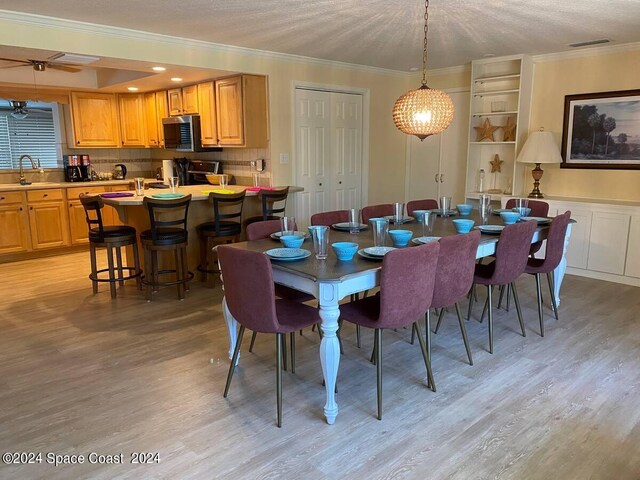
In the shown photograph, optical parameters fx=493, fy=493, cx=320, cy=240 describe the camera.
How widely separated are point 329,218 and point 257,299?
4.72 ft

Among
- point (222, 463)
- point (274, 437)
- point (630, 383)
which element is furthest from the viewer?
point (630, 383)

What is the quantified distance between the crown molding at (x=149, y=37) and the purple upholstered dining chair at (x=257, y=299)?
2759 mm

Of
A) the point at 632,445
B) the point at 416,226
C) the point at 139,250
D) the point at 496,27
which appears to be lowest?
the point at 632,445

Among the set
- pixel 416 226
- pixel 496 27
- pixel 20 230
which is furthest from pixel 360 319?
pixel 20 230

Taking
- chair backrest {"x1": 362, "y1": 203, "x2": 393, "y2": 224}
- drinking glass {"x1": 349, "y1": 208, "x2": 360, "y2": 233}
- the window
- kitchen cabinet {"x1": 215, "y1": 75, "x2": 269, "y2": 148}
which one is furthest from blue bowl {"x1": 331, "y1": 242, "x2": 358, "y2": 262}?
the window

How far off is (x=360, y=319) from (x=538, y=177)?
3.77 metres

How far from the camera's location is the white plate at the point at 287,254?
2.64 meters

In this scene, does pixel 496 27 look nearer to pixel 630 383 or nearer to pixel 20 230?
pixel 630 383

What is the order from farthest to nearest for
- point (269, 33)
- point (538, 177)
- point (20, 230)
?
point (20, 230), point (538, 177), point (269, 33)

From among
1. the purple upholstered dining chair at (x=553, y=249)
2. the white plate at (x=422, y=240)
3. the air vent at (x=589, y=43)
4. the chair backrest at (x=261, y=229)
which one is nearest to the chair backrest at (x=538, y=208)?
the purple upholstered dining chair at (x=553, y=249)

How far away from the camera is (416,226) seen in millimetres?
3656

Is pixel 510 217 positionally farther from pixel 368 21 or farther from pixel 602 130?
pixel 602 130

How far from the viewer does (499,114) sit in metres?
5.77

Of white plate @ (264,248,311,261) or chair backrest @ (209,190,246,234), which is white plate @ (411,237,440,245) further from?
chair backrest @ (209,190,246,234)
